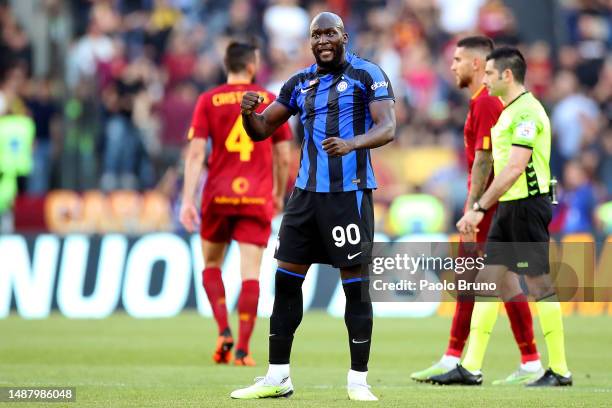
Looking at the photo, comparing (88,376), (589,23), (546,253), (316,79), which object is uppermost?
(589,23)

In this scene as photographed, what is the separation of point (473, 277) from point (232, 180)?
252cm

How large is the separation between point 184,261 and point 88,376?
23.7 ft

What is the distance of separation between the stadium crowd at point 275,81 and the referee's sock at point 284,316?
10.6 meters

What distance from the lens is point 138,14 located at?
78.0ft

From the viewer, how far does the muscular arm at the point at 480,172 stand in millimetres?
9211

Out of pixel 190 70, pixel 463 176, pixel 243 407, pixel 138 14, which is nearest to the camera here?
pixel 243 407

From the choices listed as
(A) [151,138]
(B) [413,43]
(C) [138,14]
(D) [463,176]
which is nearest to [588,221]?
(D) [463,176]

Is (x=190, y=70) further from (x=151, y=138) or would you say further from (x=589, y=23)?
(x=589, y=23)

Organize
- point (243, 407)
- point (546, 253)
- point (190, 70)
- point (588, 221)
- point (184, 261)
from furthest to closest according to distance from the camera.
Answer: point (190, 70) < point (588, 221) < point (184, 261) < point (546, 253) < point (243, 407)

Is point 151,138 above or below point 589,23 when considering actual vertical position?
below

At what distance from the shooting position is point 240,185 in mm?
11047

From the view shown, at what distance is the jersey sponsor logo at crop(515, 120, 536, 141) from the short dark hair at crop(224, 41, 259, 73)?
9.75 feet

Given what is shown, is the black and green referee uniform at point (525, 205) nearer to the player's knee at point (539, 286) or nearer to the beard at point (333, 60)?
the player's knee at point (539, 286)

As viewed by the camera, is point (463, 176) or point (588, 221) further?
point (463, 176)
